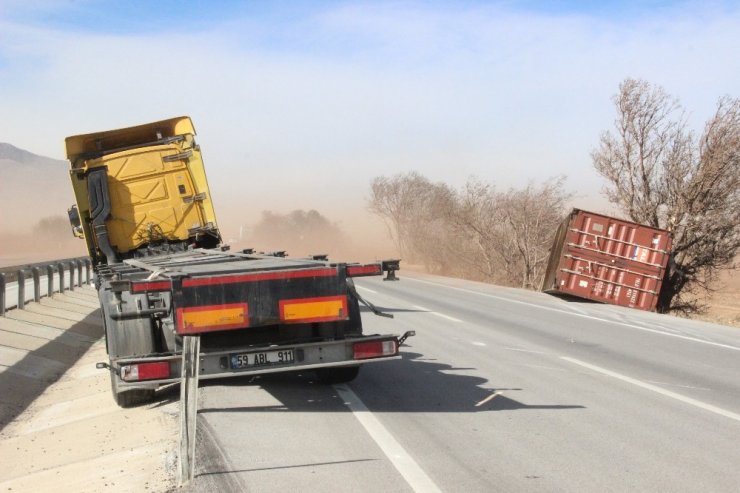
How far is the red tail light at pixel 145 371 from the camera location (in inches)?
248

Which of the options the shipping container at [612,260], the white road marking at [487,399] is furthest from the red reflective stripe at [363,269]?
the shipping container at [612,260]

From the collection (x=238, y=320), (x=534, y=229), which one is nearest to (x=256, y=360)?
(x=238, y=320)

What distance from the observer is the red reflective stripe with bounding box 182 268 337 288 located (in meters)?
6.06

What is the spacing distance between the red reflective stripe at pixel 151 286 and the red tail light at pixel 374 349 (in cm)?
171

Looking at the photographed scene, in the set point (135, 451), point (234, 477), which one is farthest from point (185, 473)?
point (135, 451)

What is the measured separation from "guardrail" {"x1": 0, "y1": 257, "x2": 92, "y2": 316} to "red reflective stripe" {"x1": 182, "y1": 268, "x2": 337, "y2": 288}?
8.50 meters

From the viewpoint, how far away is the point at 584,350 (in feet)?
37.3

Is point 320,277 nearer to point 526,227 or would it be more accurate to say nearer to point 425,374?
point 425,374

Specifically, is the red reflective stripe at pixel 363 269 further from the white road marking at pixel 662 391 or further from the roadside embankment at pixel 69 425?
the white road marking at pixel 662 391

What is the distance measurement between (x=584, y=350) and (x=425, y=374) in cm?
342

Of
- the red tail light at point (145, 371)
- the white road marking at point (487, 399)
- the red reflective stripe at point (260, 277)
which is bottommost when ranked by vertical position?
the red tail light at point (145, 371)

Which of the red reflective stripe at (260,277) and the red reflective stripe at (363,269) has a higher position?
the red reflective stripe at (363,269)

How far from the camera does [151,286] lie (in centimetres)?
604

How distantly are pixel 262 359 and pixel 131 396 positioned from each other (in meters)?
1.87
